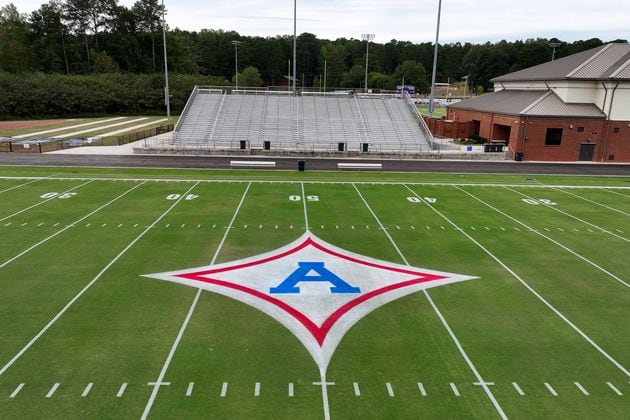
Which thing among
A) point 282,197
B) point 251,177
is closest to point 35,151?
point 251,177

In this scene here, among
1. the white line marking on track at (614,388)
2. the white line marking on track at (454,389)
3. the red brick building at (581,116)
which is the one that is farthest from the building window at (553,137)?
the white line marking on track at (454,389)

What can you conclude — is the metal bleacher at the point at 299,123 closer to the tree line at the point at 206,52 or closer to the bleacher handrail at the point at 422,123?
the bleacher handrail at the point at 422,123

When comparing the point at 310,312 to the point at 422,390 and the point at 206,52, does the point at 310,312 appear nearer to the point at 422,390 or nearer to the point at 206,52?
the point at 422,390

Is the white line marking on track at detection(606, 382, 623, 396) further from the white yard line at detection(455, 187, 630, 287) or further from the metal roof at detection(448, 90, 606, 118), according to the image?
the metal roof at detection(448, 90, 606, 118)

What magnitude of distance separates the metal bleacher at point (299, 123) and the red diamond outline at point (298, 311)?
25936mm

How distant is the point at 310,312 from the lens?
1178 cm

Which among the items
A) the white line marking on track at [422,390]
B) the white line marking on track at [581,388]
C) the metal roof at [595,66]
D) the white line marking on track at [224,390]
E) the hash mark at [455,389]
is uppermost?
the metal roof at [595,66]

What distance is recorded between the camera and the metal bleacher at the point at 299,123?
43.9m

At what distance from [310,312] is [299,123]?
38.4m

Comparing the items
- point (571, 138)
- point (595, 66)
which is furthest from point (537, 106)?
point (595, 66)

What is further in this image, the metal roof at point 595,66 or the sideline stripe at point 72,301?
the metal roof at point 595,66

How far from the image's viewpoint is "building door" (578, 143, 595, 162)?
40.7 meters

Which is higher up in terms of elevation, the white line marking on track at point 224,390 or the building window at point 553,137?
the building window at point 553,137

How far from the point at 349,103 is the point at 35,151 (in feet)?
103
